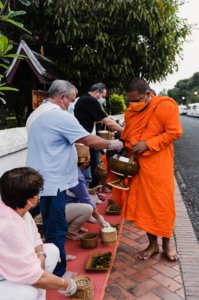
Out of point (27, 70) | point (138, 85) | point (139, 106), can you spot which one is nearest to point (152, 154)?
point (139, 106)

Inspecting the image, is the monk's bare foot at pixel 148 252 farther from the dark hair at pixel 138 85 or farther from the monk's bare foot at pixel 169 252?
the dark hair at pixel 138 85

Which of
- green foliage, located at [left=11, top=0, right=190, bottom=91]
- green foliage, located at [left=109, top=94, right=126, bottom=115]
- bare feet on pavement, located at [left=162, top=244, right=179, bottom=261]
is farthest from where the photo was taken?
green foliage, located at [left=109, top=94, right=126, bottom=115]

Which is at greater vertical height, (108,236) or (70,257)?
(108,236)

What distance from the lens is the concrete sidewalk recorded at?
2.69 metres

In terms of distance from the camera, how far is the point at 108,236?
356 cm

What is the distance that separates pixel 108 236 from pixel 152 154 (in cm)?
111

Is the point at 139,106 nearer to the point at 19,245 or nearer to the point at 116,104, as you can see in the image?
the point at 19,245

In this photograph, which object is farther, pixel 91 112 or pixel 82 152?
pixel 91 112

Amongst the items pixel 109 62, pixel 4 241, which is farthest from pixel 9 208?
pixel 109 62

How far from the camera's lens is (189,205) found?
5375 mm

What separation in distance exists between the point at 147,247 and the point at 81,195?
94 cm

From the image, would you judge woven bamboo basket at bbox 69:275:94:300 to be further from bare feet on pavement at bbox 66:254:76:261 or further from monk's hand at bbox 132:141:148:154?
monk's hand at bbox 132:141:148:154

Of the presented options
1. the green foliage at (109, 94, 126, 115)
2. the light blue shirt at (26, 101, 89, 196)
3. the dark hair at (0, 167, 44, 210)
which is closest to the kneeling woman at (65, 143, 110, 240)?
the light blue shirt at (26, 101, 89, 196)

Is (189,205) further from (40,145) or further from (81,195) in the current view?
(40,145)
